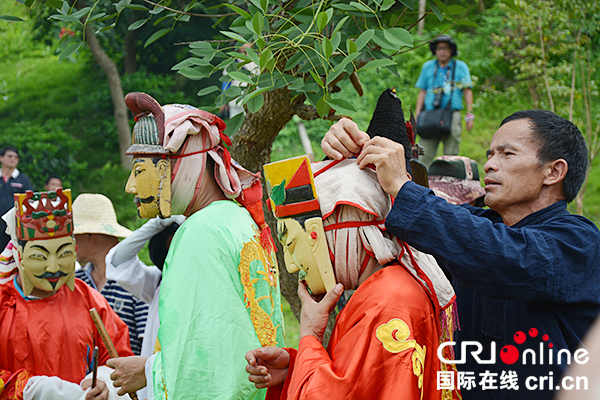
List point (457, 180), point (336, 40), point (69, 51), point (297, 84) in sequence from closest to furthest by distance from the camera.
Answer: point (336, 40), point (297, 84), point (69, 51), point (457, 180)

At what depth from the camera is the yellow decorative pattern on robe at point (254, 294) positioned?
215cm

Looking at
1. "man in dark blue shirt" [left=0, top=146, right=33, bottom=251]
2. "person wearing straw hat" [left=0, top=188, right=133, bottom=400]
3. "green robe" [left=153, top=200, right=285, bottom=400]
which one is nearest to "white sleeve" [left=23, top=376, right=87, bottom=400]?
"person wearing straw hat" [left=0, top=188, right=133, bottom=400]

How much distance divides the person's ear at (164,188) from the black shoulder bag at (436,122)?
480 centimetres

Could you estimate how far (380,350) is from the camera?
1.58 metres

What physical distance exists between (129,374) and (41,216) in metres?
1.25

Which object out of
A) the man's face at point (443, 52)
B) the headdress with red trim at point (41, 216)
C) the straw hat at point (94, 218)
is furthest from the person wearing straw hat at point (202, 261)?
the man's face at point (443, 52)

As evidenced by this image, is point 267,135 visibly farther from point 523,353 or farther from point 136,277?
point 523,353

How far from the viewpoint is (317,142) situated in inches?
385

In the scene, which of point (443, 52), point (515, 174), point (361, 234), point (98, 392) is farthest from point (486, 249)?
point (443, 52)

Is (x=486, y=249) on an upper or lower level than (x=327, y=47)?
lower

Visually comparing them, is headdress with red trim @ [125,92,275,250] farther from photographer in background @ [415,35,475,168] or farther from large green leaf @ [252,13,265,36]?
photographer in background @ [415,35,475,168]

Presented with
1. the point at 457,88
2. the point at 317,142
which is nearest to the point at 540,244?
the point at 457,88

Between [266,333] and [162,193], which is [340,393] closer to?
[266,333]

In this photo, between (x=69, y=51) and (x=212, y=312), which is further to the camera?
(x=69, y=51)
